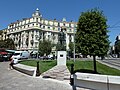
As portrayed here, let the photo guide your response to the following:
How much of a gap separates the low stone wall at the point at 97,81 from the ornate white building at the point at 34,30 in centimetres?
7211

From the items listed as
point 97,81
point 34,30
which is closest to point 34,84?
point 97,81

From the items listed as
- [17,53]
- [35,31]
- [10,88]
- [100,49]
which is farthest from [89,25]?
[35,31]

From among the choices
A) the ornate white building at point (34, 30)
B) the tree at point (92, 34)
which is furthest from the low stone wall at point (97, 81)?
the ornate white building at point (34, 30)

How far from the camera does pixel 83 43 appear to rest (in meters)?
14.9

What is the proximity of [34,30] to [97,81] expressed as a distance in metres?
81.3

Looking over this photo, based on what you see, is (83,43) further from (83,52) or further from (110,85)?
(110,85)

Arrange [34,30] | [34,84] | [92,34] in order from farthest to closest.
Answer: [34,30], [92,34], [34,84]

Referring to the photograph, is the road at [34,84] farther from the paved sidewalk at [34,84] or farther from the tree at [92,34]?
the tree at [92,34]

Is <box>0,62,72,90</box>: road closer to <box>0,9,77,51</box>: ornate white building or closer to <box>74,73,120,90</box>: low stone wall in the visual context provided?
<box>74,73,120,90</box>: low stone wall

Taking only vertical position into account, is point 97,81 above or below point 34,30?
below

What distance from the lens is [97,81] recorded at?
9.91 m

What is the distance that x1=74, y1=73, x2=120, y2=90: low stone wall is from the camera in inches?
354

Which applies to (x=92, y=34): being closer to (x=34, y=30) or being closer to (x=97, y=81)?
(x=97, y=81)

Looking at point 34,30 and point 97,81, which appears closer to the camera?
point 97,81
